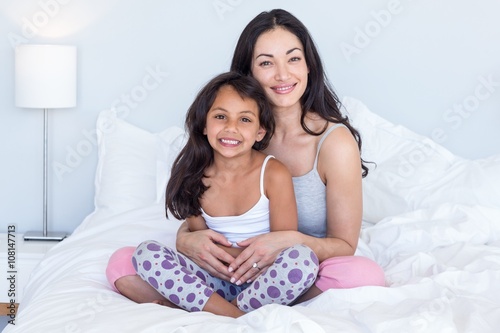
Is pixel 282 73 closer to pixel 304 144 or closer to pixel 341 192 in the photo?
pixel 304 144

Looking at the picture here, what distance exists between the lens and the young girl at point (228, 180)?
5.39 ft

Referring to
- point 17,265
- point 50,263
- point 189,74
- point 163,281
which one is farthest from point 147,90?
point 163,281

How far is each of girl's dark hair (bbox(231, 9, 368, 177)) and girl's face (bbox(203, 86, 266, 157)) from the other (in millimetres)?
169

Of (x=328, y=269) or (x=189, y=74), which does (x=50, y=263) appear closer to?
(x=328, y=269)

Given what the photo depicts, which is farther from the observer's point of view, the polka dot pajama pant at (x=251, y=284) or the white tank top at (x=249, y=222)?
the white tank top at (x=249, y=222)

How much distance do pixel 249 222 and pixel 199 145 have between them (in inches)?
9.6

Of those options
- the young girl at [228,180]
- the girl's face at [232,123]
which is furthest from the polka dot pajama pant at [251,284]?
the girl's face at [232,123]

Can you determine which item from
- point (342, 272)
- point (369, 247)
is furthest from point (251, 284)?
→ point (369, 247)

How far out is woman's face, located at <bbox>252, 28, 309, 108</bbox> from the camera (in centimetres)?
177

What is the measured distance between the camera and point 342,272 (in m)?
1.50

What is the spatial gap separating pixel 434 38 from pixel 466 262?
1155mm

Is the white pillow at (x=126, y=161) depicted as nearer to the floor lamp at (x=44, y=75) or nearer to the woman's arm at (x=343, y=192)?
the floor lamp at (x=44, y=75)

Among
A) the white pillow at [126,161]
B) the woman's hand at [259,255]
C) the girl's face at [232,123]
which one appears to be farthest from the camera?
the white pillow at [126,161]

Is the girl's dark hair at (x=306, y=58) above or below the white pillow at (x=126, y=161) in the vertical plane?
above
